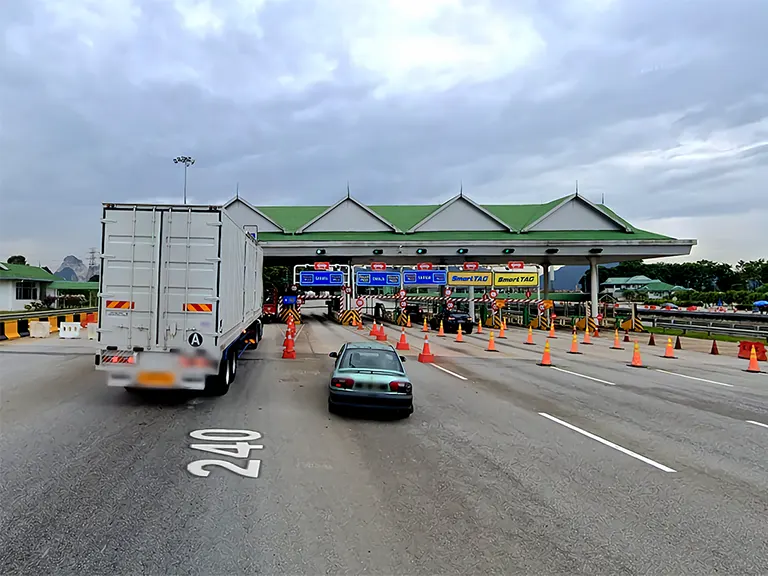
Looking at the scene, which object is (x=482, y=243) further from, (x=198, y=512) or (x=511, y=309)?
(x=198, y=512)

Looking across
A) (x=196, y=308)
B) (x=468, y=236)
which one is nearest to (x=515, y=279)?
(x=468, y=236)

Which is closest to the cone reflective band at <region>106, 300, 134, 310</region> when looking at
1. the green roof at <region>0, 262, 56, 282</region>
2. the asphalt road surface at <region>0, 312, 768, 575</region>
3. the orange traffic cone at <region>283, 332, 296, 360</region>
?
the asphalt road surface at <region>0, 312, 768, 575</region>

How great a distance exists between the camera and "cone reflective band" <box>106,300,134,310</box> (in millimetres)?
9555

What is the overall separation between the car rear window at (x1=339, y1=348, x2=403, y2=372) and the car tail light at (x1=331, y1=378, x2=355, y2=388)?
496 millimetres

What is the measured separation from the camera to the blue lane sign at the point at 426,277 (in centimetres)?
3838

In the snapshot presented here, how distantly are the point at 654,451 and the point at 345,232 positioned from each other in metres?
37.4

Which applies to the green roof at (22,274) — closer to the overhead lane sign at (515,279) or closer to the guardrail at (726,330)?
the overhead lane sign at (515,279)

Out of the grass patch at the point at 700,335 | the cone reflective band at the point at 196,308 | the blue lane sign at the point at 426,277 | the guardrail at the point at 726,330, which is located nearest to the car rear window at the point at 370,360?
the cone reflective band at the point at 196,308

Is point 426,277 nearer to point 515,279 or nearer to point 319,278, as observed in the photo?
point 515,279

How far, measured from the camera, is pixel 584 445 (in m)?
7.83

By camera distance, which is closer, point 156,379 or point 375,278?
point 156,379

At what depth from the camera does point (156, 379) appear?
31.0 feet

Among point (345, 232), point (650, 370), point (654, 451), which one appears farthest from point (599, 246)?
point (654, 451)

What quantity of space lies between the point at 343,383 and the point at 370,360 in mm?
1053
